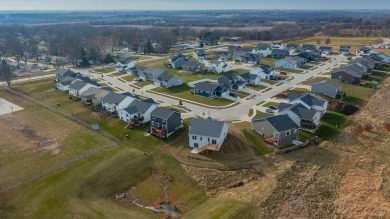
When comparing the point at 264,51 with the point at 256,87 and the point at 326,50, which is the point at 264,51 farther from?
the point at 256,87

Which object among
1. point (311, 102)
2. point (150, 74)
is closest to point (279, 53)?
point (150, 74)

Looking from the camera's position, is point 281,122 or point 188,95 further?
point 188,95

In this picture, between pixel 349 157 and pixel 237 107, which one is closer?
pixel 349 157

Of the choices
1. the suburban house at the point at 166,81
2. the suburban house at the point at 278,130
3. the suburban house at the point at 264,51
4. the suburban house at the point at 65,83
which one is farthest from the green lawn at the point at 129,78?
the suburban house at the point at 264,51

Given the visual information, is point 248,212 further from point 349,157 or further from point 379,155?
point 379,155

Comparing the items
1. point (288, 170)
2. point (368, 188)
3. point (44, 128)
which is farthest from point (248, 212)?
point (44, 128)

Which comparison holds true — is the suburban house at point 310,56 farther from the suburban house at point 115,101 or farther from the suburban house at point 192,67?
the suburban house at point 115,101

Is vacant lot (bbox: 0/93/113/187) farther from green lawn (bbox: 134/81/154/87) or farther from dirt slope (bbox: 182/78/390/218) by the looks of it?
green lawn (bbox: 134/81/154/87)
